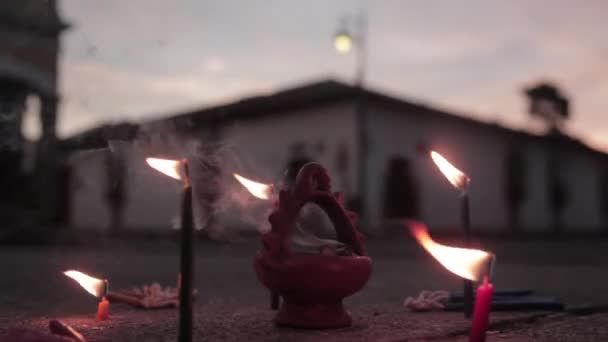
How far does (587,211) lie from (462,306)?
32630 millimetres

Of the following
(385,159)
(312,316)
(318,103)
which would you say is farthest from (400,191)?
(312,316)

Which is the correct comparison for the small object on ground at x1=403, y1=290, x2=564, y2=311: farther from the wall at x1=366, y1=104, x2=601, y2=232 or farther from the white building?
the wall at x1=366, y1=104, x2=601, y2=232

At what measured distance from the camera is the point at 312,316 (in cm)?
280

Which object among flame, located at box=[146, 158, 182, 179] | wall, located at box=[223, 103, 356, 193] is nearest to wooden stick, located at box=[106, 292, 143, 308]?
flame, located at box=[146, 158, 182, 179]

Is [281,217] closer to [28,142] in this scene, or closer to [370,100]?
[28,142]

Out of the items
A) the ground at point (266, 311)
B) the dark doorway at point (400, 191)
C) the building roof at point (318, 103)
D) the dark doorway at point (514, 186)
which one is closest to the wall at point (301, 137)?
the building roof at point (318, 103)

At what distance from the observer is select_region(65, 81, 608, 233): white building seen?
71.4ft

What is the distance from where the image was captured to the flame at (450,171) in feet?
8.72

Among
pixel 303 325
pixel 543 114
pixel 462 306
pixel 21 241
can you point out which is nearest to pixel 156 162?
pixel 303 325

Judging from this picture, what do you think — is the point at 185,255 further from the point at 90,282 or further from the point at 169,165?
the point at 90,282

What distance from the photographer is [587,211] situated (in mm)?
33469

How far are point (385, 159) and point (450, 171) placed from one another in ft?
64.9

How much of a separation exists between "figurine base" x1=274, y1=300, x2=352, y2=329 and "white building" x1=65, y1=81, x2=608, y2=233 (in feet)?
48.6

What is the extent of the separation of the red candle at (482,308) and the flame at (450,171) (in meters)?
0.68
